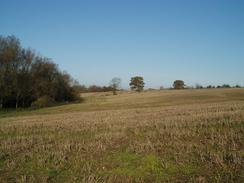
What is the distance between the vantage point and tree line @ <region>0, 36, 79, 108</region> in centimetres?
5581

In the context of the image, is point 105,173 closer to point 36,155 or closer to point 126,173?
point 126,173

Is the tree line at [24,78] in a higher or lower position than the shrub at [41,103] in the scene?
higher

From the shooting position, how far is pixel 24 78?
6022 cm

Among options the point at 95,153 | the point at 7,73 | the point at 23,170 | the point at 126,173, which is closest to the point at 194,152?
the point at 126,173

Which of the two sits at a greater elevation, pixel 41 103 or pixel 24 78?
pixel 24 78

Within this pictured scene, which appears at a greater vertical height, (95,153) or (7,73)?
(7,73)

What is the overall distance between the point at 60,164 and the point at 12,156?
2.86 m

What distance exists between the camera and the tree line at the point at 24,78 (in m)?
55.8

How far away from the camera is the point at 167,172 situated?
7852 millimetres

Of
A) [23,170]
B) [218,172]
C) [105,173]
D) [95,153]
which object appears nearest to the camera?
[218,172]

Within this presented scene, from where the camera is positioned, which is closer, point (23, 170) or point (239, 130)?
point (23, 170)

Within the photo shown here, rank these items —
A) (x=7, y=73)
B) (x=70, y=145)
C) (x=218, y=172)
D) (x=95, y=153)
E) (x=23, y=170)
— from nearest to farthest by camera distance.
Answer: (x=218, y=172)
(x=23, y=170)
(x=95, y=153)
(x=70, y=145)
(x=7, y=73)

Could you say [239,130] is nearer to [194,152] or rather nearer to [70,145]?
[194,152]

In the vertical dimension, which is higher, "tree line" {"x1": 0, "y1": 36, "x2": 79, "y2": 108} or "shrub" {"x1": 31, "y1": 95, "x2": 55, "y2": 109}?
"tree line" {"x1": 0, "y1": 36, "x2": 79, "y2": 108}
